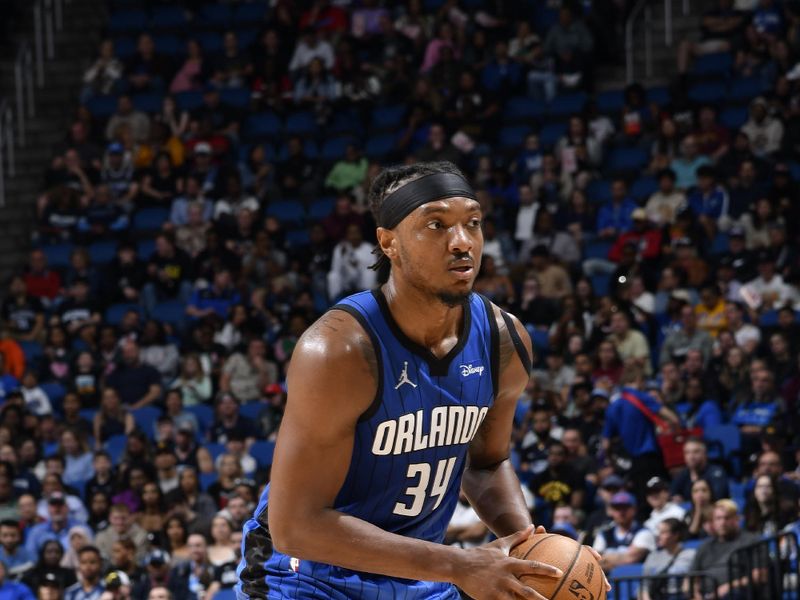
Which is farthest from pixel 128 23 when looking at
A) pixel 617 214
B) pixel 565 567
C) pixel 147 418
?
pixel 565 567

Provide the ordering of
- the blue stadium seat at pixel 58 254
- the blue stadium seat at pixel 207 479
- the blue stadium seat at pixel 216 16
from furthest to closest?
the blue stadium seat at pixel 216 16 → the blue stadium seat at pixel 58 254 → the blue stadium seat at pixel 207 479

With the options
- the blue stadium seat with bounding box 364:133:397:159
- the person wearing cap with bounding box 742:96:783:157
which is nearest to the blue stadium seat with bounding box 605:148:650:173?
the person wearing cap with bounding box 742:96:783:157

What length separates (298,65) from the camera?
65.6 feet

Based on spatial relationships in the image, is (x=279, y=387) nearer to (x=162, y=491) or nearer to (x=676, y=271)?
(x=162, y=491)

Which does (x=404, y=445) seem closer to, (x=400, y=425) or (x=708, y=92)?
(x=400, y=425)

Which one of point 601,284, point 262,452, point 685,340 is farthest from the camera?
point 601,284

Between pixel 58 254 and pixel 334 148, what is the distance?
3946 mm

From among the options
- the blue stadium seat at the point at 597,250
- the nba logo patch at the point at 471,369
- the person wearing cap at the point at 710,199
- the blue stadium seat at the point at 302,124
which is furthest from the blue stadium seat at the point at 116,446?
the nba logo patch at the point at 471,369

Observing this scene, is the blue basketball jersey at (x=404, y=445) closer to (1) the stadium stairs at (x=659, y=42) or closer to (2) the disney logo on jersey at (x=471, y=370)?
(2) the disney logo on jersey at (x=471, y=370)

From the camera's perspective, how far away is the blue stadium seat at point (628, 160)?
57.0ft

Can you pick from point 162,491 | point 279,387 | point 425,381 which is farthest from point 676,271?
point 425,381

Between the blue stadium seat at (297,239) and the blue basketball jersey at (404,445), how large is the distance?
13186 mm

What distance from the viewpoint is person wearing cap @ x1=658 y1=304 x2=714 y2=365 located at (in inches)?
553

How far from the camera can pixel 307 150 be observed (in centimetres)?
1934
